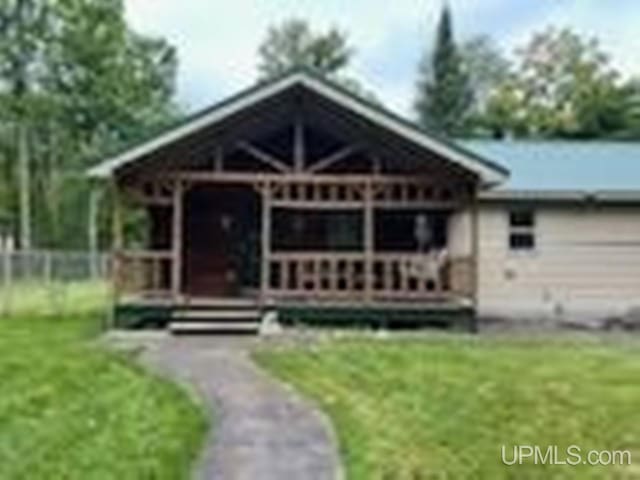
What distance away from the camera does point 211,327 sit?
22953mm

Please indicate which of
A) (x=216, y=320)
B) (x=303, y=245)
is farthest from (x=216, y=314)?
(x=303, y=245)

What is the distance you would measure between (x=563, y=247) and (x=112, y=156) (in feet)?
31.1

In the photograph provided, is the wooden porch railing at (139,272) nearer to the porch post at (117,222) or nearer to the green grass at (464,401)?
the porch post at (117,222)

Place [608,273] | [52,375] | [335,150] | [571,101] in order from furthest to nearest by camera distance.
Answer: [571,101]
[608,273]
[335,150]
[52,375]

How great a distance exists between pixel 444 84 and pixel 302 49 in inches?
343

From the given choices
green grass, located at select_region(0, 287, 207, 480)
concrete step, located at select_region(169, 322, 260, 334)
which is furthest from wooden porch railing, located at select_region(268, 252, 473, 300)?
green grass, located at select_region(0, 287, 207, 480)

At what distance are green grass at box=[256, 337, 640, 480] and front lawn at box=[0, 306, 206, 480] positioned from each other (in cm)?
139

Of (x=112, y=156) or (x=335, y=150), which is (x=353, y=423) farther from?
(x=335, y=150)

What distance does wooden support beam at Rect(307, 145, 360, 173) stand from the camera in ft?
79.5

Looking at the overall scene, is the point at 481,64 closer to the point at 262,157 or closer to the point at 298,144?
the point at 298,144

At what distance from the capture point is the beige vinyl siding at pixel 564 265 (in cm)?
2756

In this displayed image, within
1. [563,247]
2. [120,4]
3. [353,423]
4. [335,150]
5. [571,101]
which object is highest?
[120,4]

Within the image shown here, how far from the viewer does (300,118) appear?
2414 centimetres

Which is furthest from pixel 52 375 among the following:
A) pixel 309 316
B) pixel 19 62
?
pixel 19 62
